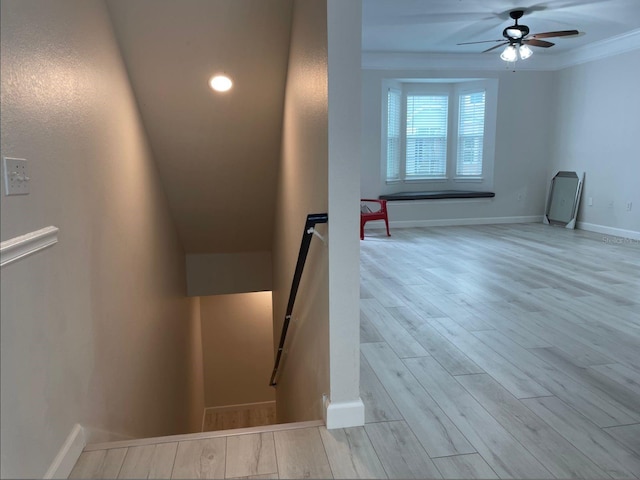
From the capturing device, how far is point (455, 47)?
6633mm

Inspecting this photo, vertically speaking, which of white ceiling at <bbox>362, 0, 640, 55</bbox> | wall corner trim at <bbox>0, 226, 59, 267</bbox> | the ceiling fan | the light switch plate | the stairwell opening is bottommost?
the stairwell opening

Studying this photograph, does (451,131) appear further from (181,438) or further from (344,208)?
(181,438)

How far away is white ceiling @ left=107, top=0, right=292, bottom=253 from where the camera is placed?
2.62 meters

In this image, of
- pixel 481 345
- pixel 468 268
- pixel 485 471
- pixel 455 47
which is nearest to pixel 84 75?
pixel 485 471

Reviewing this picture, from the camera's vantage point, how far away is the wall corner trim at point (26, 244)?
1312 mm

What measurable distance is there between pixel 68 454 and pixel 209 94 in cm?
226

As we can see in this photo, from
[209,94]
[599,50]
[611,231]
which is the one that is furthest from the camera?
[611,231]

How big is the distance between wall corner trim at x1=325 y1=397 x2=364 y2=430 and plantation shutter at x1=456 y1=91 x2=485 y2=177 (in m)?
6.60

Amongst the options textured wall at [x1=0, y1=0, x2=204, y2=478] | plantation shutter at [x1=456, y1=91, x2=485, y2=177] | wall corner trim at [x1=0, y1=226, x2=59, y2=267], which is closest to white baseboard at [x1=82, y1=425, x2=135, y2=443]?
textured wall at [x1=0, y1=0, x2=204, y2=478]

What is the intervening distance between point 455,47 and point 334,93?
18.4 feet

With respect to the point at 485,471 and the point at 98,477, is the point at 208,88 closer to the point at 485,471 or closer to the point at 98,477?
the point at 98,477

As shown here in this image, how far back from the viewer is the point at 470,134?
308 inches

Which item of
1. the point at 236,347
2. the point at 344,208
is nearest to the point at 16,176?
the point at 344,208

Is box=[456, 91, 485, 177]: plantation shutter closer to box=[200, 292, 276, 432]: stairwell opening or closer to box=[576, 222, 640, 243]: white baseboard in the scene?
box=[576, 222, 640, 243]: white baseboard
